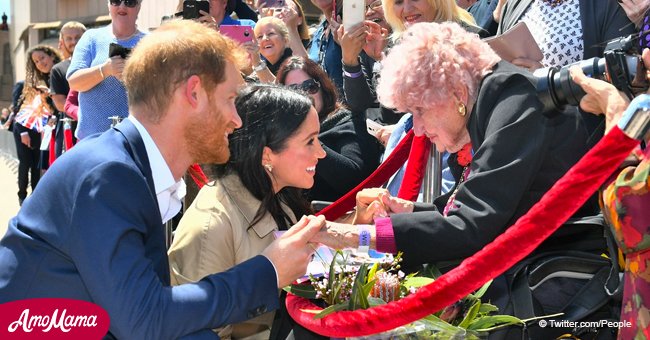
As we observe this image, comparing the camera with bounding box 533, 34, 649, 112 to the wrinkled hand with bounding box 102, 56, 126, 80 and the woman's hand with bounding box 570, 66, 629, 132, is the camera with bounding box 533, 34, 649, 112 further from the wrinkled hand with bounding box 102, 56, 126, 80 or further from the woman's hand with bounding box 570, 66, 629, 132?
the wrinkled hand with bounding box 102, 56, 126, 80

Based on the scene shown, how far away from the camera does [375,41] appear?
18.3ft

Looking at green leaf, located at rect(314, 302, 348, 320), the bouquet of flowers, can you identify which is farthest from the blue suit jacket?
the bouquet of flowers

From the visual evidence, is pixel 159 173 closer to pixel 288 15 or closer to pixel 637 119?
pixel 637 119

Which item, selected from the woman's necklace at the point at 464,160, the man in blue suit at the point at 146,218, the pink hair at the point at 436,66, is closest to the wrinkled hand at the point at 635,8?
the pink hair at the point at 436,66

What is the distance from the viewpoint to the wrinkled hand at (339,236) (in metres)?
3.20

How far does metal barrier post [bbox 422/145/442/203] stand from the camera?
4312 millimetres

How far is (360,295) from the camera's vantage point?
2.95 metres

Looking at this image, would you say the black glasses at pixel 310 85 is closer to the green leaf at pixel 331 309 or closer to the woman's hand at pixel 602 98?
the green leaf at pixel 331 309

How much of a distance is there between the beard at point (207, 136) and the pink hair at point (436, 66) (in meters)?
0.93

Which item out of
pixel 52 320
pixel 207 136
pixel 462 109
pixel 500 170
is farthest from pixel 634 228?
pixel 52 320

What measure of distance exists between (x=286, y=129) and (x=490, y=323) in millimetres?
1262

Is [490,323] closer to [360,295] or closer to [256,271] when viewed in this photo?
[360,295]

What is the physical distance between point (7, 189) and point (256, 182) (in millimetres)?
11661

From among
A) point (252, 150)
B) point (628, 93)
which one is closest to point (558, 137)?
point (628, 93)
